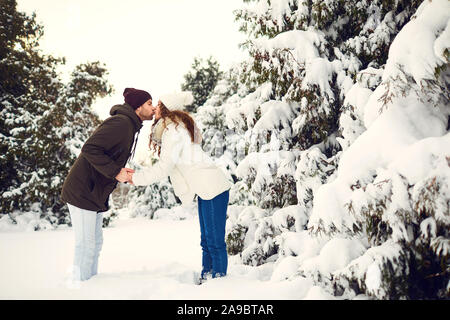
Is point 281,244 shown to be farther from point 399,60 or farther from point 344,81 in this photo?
point 399,60

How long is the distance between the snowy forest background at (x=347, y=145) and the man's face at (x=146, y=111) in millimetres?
867

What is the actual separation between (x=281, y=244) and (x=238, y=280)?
2.71ft

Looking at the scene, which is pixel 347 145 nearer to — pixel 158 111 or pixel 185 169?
pixel 185 169

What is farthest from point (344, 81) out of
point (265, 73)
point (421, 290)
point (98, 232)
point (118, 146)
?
point (98, 232)

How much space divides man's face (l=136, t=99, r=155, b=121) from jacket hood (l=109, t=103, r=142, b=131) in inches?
4.2

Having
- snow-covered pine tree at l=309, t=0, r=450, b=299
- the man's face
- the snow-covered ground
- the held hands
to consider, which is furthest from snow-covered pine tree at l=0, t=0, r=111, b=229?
snow-covered pine tree at l=309, t=0, r=450, b=299

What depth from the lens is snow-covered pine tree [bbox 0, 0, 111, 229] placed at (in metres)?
9.23

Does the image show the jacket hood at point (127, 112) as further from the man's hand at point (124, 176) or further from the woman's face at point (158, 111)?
the man's hand at point (124, 176)

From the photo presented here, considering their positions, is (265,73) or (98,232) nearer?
(98,232)

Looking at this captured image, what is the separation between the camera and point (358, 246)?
2695mm

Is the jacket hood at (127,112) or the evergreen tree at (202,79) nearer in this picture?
the jacket hood at (127,112)

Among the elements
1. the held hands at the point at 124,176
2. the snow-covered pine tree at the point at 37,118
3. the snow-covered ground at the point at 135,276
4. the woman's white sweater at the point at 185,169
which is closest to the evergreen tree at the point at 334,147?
the snow-covered ground at the point at 135,276

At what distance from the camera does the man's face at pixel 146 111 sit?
138 inches

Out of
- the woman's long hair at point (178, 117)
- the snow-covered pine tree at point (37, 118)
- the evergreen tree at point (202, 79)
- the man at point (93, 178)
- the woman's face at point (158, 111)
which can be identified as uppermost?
the evergreen tree at point (202, 79)
